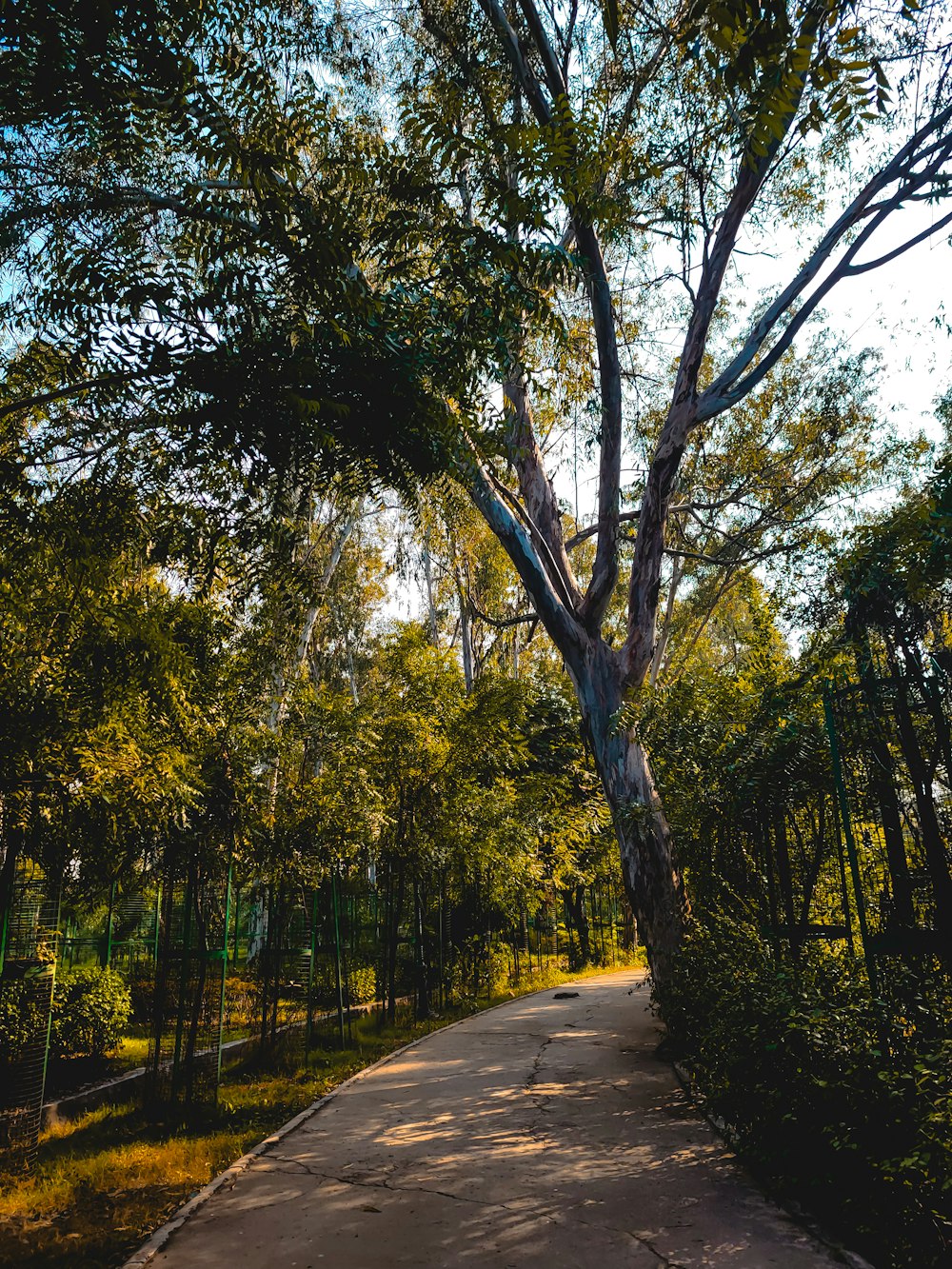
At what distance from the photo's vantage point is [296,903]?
10680 mm

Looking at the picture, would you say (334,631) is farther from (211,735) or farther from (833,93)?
(833,93)

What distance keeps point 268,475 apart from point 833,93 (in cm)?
238

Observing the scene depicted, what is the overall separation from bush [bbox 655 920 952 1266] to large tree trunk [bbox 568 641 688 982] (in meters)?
2.71

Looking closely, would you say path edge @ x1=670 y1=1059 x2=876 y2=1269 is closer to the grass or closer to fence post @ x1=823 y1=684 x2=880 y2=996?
fence post @ x1=823 y1=684 x2=880 y2=996

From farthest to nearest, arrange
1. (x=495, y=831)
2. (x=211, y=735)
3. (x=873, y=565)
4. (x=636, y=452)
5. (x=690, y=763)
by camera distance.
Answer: (x=636, y=452), (x=495, y=831), (x=690, y=763), (x=211, y=735), (x=873, y=565)

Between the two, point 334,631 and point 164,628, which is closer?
point 164,628

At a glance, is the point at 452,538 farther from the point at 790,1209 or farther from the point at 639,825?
the point at 790,1209

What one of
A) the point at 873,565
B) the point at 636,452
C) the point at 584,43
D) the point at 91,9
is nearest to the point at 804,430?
the point at 636,452

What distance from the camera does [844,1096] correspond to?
12.6 feet

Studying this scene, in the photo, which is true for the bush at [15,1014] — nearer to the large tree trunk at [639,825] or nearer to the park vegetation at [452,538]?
the park vegetation at [452,538]

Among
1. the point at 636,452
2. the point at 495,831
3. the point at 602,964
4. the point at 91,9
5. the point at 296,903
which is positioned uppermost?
the point at 636,452

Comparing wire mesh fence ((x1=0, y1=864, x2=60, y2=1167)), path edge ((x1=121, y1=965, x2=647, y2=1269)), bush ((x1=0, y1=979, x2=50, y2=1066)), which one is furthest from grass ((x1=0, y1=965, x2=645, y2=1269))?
bush ((x1=0, y1=979, x2=50, y2=1066))

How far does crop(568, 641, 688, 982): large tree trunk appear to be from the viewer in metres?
8.80

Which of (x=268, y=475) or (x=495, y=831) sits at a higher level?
(x=268, y=475)
